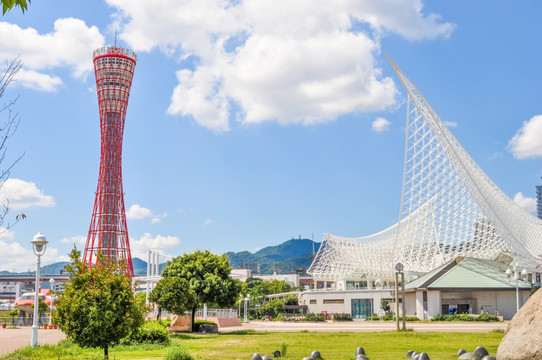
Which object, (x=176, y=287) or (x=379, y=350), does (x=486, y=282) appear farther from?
(x=379, y=350)

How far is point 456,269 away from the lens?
244 feet

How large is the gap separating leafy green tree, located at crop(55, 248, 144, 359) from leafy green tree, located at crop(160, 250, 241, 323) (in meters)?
21.5

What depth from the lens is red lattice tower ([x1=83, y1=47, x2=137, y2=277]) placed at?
79250mm

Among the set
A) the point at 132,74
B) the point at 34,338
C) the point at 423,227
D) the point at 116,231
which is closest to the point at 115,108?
the point at 132,74

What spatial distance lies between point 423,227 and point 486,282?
43.8 ft

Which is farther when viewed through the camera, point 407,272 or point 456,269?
point 407,272

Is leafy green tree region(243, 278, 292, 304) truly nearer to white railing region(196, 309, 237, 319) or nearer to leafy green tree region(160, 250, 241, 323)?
white railing region(196, 309, 237, 319)

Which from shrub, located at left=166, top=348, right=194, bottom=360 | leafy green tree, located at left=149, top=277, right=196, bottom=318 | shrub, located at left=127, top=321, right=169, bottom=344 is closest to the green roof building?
leafy green tree, located at left=149, top=277, right=196, bottom=318

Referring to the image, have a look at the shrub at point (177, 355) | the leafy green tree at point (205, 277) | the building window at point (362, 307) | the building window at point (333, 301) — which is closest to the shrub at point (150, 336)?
the leafy green tree at point (205, 277)

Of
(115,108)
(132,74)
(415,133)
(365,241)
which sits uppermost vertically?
(132,74)

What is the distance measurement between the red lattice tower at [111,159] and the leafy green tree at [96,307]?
201 ft

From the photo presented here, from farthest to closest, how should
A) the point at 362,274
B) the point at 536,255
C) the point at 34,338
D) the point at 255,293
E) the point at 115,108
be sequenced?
the point at 255,293 < the point at 362,274 < the point at 115,108 < the point at 536,255 < the point at 34,338

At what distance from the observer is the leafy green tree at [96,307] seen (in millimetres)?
18672

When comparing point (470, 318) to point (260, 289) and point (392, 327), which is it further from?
point (260, 289)
